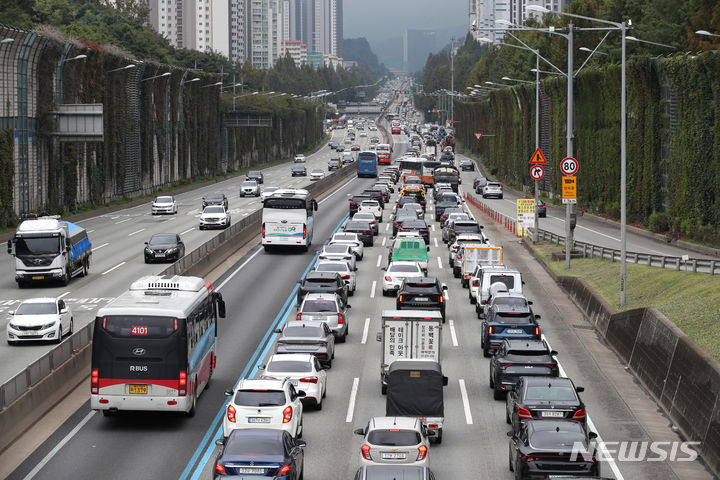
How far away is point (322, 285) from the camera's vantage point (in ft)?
136

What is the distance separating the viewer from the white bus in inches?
2373

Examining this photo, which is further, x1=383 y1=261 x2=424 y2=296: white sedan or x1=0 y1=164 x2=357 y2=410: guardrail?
x1=383 y1=261 x2=424 y2=296: white sedan

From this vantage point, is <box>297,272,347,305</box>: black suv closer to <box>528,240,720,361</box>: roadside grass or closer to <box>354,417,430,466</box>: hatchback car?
<box>528,240,720,361</box>: roadside grass

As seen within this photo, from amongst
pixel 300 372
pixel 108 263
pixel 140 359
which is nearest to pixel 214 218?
pixel 108 263

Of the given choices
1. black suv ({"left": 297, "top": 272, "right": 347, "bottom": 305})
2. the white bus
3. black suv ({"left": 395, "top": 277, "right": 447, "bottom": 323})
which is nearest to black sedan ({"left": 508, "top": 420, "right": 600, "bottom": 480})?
black suv ({"left": 395, "top": 277, "right": 447, "bottom": 323})

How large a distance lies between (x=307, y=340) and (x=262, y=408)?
876cm

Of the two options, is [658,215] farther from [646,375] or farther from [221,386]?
[221,386]

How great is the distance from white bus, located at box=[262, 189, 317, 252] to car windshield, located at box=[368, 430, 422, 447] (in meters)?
40.0

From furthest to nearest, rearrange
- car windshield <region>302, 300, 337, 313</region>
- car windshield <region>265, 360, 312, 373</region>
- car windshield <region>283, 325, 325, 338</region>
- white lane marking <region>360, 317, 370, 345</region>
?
white lane marking <region>360, 317, 370, 345</region>, car windshield <region>302, 300, 337, 313</region>, car windshield <region>283, 325, 325, 338</region>, car windshield <region>265, 360, 312, 373</region>

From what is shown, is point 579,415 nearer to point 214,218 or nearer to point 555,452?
point 555,452

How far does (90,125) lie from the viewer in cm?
8088

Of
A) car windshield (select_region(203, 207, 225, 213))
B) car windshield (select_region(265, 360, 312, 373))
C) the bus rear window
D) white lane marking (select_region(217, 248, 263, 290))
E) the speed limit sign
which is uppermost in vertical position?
the speed limit sign

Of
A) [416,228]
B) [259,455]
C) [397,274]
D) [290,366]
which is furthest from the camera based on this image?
[416,228]
